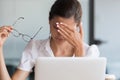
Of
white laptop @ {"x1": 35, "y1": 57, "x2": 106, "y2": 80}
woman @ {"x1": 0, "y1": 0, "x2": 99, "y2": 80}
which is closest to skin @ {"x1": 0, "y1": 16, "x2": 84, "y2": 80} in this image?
woman @ {"x1": 0, "y1": 0, "x2": 99, "y2": 80}

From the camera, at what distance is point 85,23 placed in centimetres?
270

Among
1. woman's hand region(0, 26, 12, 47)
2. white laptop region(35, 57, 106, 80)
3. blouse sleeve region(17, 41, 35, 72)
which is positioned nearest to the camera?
white laptop region(35, 57, 106, 80)

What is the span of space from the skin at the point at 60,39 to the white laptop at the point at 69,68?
262 millimetres

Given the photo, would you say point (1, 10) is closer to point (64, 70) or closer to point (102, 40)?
point (102, 40)

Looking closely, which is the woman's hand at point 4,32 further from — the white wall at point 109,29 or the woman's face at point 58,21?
the white wall at point 109,29

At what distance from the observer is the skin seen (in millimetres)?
1175

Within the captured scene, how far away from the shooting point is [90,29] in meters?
2.74

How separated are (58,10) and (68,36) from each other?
15 centimetres

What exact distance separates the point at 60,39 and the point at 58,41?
0.03 meters

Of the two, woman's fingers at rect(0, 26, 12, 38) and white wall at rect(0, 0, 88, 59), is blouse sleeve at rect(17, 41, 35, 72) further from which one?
white wall at rect(0, 0, 88, 59)

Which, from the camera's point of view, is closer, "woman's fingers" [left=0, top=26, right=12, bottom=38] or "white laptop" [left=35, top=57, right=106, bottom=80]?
"white laptop" [left=35, top=57, right=106, bottom=80]

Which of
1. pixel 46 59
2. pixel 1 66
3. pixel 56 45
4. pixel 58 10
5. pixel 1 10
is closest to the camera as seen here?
pixel 46 59

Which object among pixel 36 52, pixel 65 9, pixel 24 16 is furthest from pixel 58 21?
pixel 24 16

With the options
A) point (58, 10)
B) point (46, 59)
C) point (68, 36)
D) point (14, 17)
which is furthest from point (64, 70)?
point (14, 17)
